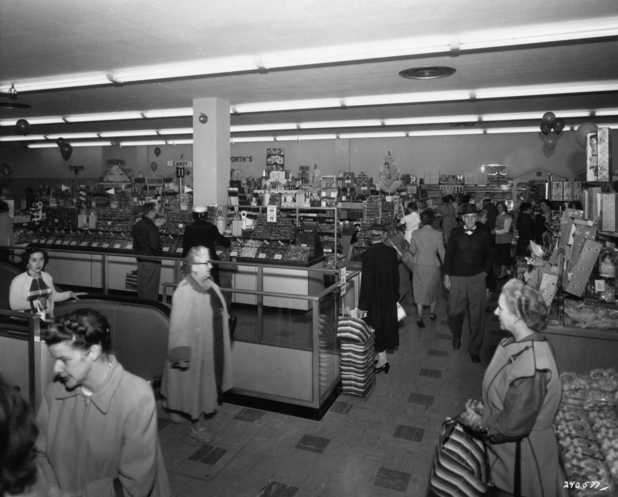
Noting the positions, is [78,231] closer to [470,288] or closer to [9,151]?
[470,288]

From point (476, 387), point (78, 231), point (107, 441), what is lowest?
point (476, 387)

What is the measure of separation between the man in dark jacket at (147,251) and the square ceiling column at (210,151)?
5.46 feet

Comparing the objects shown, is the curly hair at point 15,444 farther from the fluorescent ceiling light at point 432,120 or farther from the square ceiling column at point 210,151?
the fluorescent ceiling light at point 432,120

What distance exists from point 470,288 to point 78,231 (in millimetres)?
8114

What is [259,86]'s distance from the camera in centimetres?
855

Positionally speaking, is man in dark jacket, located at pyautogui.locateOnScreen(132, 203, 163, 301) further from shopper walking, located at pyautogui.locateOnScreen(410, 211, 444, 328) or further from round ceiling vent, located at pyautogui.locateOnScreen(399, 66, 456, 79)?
round ceiling vent, located at pyautogui.locateOnScreen(399, 66, 456, 79)

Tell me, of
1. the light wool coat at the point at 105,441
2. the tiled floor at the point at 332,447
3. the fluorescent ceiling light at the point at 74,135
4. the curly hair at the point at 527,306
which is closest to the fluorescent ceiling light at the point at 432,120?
the tiled floor at the point at 332,447

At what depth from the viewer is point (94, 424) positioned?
2066 mm

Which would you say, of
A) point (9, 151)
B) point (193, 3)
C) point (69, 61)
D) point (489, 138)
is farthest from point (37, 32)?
point (9, 151)

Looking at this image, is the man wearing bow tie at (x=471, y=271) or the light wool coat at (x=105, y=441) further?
the man wearing bow tie at (x=471, y=271)

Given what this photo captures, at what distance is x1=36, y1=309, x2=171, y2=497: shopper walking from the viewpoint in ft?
6.78

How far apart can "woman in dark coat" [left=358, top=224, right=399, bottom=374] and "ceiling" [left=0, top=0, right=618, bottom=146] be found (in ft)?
8.35

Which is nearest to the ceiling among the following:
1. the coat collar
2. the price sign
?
the price sign

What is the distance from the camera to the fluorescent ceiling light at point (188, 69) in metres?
6.82
